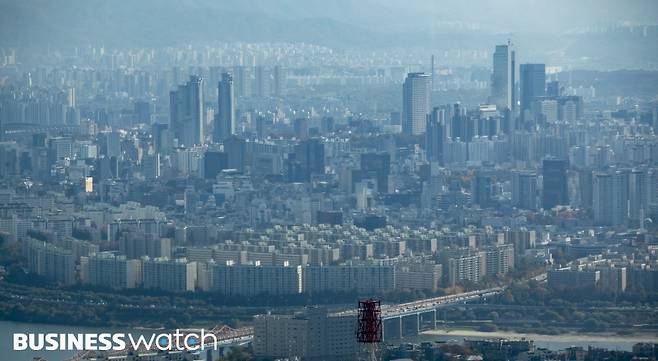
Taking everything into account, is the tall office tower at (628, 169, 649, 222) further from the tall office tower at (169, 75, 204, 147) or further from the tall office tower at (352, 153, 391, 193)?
the tall office tower at (169, 75, 204, 147)

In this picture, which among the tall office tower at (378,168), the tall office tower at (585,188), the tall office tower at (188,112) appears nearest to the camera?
the tall office tower at (585,188)

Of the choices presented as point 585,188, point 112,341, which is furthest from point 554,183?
point 112,341

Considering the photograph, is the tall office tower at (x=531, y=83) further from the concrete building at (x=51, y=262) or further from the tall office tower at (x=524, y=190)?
the concrete building at (x=51, y=262)

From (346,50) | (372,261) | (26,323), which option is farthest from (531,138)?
(26,323)

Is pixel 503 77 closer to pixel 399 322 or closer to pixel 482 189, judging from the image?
pixel 482 189

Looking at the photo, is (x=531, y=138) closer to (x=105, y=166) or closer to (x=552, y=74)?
(x=552, y=74)

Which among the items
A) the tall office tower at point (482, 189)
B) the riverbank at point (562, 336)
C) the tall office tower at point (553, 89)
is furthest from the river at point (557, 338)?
the tall office tower at point (553, 89)
